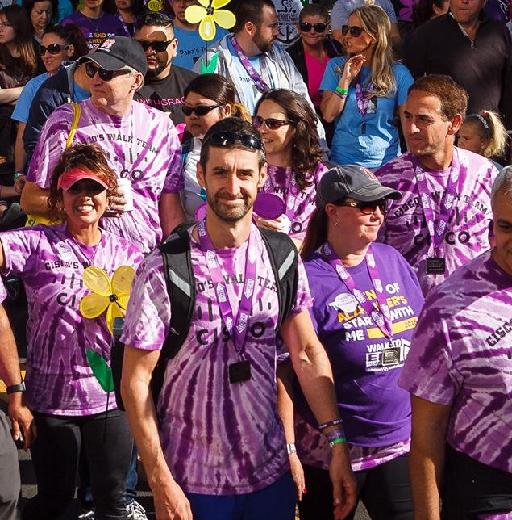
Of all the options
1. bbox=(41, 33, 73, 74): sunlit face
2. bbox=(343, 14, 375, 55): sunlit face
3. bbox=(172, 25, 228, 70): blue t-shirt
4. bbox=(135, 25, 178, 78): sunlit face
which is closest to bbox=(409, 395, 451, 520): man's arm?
bbox=(135, 25, 178, 78): sunlit face

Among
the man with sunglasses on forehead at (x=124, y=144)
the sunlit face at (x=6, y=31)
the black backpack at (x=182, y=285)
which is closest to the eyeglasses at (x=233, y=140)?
the black backpack at (x=182, y=285)

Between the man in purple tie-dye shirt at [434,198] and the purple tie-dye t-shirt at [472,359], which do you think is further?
the man in purple tie-dye shirt at [434,198]

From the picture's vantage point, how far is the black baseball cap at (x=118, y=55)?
5316mm

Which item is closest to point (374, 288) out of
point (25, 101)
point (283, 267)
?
point (283, 267)

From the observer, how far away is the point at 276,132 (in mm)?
5316

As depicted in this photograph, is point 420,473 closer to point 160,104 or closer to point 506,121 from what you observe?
point 160,104

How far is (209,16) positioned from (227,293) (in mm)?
3677

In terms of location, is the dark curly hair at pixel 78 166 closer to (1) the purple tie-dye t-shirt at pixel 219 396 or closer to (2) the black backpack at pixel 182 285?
(2) the black backpack at pixel 182 285

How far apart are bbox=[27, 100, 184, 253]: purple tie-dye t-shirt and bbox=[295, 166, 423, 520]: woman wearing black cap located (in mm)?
1314

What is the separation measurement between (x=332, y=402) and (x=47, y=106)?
3.51 m

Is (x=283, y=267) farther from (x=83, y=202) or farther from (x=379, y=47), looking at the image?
(x=379, y=47)

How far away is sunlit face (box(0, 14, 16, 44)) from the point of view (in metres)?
9.16

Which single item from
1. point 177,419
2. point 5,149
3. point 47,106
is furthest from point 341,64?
point 177,419

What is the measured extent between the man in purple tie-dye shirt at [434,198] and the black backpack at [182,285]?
4.54 ft
